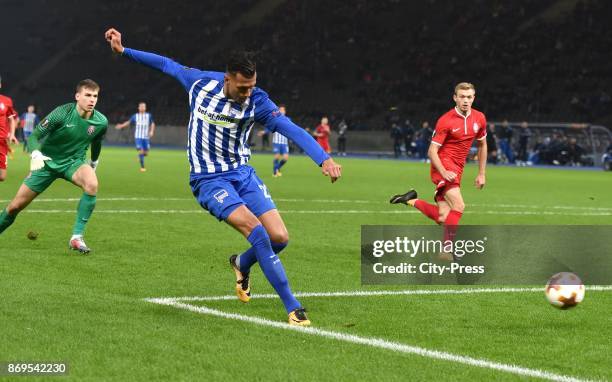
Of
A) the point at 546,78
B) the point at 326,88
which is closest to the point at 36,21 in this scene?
the point at 326,88

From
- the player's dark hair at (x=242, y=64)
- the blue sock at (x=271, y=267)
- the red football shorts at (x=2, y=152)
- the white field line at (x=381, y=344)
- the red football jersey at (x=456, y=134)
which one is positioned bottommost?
the white field line at (x=381, y=344)

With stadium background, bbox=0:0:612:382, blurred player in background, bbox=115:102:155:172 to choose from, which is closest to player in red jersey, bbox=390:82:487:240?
stadium background, bbox=0:0:612:382

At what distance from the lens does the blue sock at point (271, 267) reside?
265 inches

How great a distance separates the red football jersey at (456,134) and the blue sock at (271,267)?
4.59 metres

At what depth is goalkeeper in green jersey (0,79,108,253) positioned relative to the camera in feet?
34.0

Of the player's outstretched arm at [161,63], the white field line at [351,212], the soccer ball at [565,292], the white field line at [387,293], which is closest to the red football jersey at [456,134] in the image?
the white field line at [387,293]

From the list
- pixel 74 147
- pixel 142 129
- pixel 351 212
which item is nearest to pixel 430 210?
pixel 74 147

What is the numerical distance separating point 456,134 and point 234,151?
4432mm

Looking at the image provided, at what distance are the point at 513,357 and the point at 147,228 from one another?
26.1 feet

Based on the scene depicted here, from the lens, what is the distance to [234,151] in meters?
7.25

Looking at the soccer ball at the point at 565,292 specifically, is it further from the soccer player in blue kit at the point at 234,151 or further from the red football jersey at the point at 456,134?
the red football jersey at the point at 456,134

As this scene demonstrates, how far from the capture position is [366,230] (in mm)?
13500

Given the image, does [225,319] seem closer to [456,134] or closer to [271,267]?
[271,267]

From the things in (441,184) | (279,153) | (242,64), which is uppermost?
(242,64)
